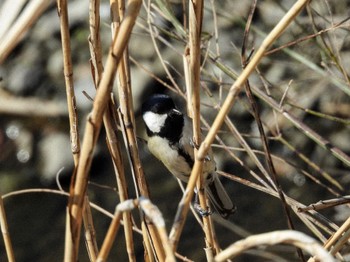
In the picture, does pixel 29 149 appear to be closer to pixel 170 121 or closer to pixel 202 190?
pixel 170 121

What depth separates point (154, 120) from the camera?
2.21 m

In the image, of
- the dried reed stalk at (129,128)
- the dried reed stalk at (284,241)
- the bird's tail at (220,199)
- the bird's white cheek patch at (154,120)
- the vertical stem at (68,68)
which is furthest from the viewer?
the bird's tail at (220,199)

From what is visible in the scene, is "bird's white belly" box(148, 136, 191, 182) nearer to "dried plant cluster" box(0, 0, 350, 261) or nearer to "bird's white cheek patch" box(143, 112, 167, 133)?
"bird's white cheek patch" box(143, 112, 167, 133)

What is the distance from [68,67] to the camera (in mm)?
1180

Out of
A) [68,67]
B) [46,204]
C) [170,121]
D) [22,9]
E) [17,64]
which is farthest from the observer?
[17,64]

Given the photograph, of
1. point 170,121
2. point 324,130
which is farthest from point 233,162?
point 170,121

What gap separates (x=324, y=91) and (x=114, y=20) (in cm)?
419

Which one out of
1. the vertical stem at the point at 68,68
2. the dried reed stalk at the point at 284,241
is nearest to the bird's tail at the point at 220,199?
the vertical stem at the point at 68,68

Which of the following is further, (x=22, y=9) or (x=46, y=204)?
(x=46, y=204)

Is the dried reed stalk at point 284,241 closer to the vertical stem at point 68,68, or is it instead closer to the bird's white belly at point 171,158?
the vertical stem at point 68,68

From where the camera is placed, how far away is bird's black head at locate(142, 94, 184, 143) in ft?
7.11

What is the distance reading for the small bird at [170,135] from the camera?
2.16m

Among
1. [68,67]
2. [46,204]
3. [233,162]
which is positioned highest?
[68,67]

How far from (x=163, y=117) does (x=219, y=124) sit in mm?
1181
